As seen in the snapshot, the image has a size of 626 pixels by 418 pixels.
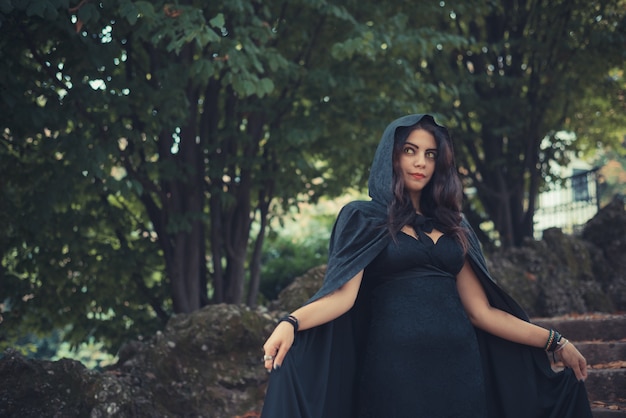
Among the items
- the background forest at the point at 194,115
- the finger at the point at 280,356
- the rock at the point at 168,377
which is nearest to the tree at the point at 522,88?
the background forest at the point at 194,115

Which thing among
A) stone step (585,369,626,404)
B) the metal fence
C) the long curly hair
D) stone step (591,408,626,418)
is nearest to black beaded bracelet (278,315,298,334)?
the long curly hair

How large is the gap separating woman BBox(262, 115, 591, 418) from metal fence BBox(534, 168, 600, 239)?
37.2 feet

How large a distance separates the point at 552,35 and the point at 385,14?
Result: 2860mm

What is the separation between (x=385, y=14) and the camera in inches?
333

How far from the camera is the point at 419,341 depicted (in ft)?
11.2

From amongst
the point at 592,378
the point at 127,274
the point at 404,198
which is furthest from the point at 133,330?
the point at 404,198

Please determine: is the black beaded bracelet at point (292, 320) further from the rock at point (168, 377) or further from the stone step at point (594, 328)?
the stone step at point (594, 328)

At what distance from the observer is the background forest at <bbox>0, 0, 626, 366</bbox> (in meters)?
6.20

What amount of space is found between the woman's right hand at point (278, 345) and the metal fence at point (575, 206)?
12163mm

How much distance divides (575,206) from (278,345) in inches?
536

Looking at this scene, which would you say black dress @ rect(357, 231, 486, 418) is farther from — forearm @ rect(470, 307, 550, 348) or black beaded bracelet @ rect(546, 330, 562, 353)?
black beaded bracelet @ rect(546, 330, 562, 353)

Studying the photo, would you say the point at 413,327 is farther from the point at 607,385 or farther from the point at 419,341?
the point at 607,385

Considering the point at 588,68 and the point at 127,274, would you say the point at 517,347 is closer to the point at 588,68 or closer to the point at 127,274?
the point at 127,274

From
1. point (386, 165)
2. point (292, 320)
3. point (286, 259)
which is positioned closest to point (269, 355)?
point (292, 320)
